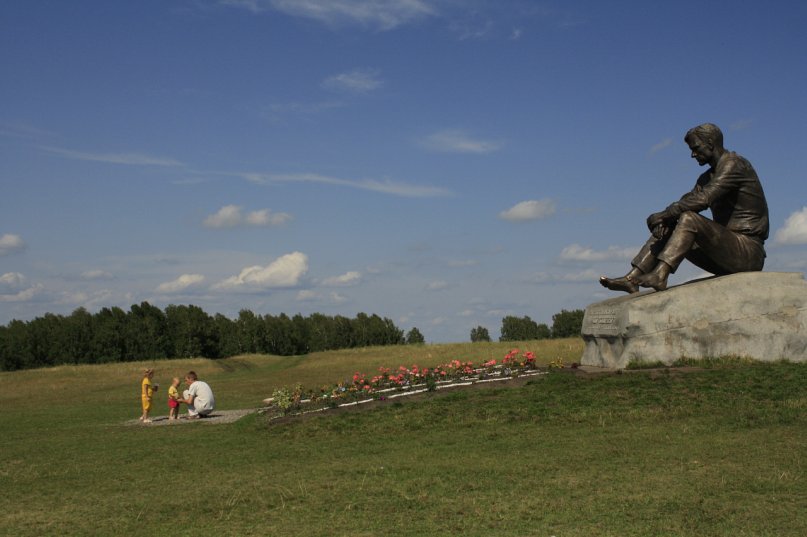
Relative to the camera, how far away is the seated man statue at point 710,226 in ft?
52.7

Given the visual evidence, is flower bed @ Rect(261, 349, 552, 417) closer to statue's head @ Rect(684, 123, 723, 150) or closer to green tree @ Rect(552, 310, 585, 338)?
statue's head @ Rect(684, 123, 723, 150)

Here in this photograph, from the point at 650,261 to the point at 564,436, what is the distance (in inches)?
254

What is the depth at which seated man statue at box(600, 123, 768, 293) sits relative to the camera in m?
16.1

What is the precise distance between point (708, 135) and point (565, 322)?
3937cm

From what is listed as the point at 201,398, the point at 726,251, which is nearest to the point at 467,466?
the point at 726,251

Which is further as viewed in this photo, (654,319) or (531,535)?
(654,319)

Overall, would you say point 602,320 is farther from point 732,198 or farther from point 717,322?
point 732,198

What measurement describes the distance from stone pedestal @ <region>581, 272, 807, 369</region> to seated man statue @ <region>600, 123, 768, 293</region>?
2.02 ft

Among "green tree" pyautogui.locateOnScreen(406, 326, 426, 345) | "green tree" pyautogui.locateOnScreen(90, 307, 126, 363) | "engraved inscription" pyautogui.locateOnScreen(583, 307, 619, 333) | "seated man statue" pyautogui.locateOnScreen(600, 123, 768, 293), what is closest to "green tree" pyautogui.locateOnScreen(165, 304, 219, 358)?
"green tree" pyautogui.locateOnScreen(90, 307, 126, 363)

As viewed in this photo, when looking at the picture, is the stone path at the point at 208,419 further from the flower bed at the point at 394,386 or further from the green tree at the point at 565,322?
the green tree at the point at 565,322

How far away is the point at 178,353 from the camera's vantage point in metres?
56.4

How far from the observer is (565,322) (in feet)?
181

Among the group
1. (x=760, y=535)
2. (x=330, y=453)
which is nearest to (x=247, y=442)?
(x=330, y=453)

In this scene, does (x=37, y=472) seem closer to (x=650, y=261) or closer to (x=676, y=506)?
(x=676, y=506)
